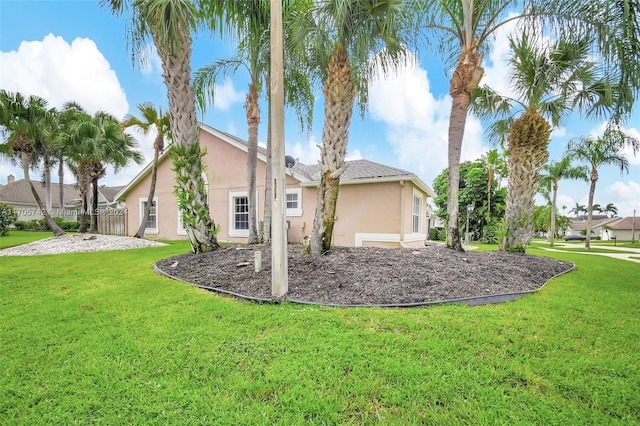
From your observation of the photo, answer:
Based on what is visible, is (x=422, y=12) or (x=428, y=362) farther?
(x=422, y=12)

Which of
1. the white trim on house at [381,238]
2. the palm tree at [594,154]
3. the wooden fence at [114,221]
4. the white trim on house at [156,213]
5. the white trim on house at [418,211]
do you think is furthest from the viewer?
the palm tree at [594,154]

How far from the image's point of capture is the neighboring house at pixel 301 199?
34.2ft

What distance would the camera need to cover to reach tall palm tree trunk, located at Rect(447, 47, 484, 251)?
7.10 meters

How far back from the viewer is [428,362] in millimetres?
2531

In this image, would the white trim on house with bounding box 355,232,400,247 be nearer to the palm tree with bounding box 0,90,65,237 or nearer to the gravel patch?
the gravel patch

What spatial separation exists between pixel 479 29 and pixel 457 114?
2.62 metres

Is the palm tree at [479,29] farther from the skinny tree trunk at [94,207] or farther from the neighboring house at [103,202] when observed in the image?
the neighboring house at [103,202]

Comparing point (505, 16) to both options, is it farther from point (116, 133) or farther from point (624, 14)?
point (116, 133)

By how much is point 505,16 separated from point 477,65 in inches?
58.6

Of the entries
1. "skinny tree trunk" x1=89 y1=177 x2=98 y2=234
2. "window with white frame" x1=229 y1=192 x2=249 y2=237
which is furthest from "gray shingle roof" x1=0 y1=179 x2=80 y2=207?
"window with white frame" x1=229 y1=192 x2=249 y2=237

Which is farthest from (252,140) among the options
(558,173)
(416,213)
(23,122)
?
(558,173)

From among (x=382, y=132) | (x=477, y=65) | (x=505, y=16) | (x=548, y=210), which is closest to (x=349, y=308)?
(x=477, y=65)

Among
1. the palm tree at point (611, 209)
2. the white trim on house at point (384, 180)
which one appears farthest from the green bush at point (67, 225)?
the palm tree at point (611, 209)

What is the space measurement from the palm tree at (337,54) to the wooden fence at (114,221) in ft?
50.5
